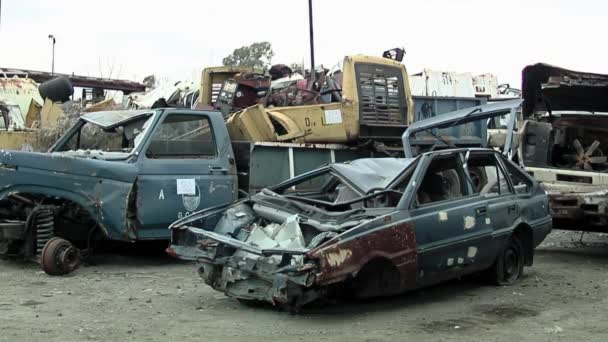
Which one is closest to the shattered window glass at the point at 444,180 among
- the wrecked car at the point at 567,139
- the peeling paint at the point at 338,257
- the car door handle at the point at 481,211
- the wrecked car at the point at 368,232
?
the wrecked car at the point at 368,232

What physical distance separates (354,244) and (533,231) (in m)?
2.91

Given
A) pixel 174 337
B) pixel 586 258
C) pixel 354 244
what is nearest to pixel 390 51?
pixel 586 258

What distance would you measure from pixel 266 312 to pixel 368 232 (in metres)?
1.17

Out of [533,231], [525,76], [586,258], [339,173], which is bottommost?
[586,258]

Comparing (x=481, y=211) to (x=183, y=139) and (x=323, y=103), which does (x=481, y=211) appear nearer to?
(x=183, y=139)

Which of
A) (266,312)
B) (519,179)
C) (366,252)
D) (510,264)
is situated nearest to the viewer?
(366,252)

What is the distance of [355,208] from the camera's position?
6348 millimetres

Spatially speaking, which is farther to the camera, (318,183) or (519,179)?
(519,179)

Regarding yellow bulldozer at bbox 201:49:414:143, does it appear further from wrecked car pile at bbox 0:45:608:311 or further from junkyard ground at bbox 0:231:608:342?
junkyard ground at bbox 0:231:608:342

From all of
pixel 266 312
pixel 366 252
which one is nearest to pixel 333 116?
pixel 266 312

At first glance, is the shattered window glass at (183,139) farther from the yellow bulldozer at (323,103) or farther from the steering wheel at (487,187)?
the steering wheel at (487,187)

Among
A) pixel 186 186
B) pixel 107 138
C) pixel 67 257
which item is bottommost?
pixel 67 257

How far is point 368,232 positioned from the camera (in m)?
5.72

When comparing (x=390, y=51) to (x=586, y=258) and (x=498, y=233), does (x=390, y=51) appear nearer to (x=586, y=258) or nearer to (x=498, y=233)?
(x=586, y=258)
